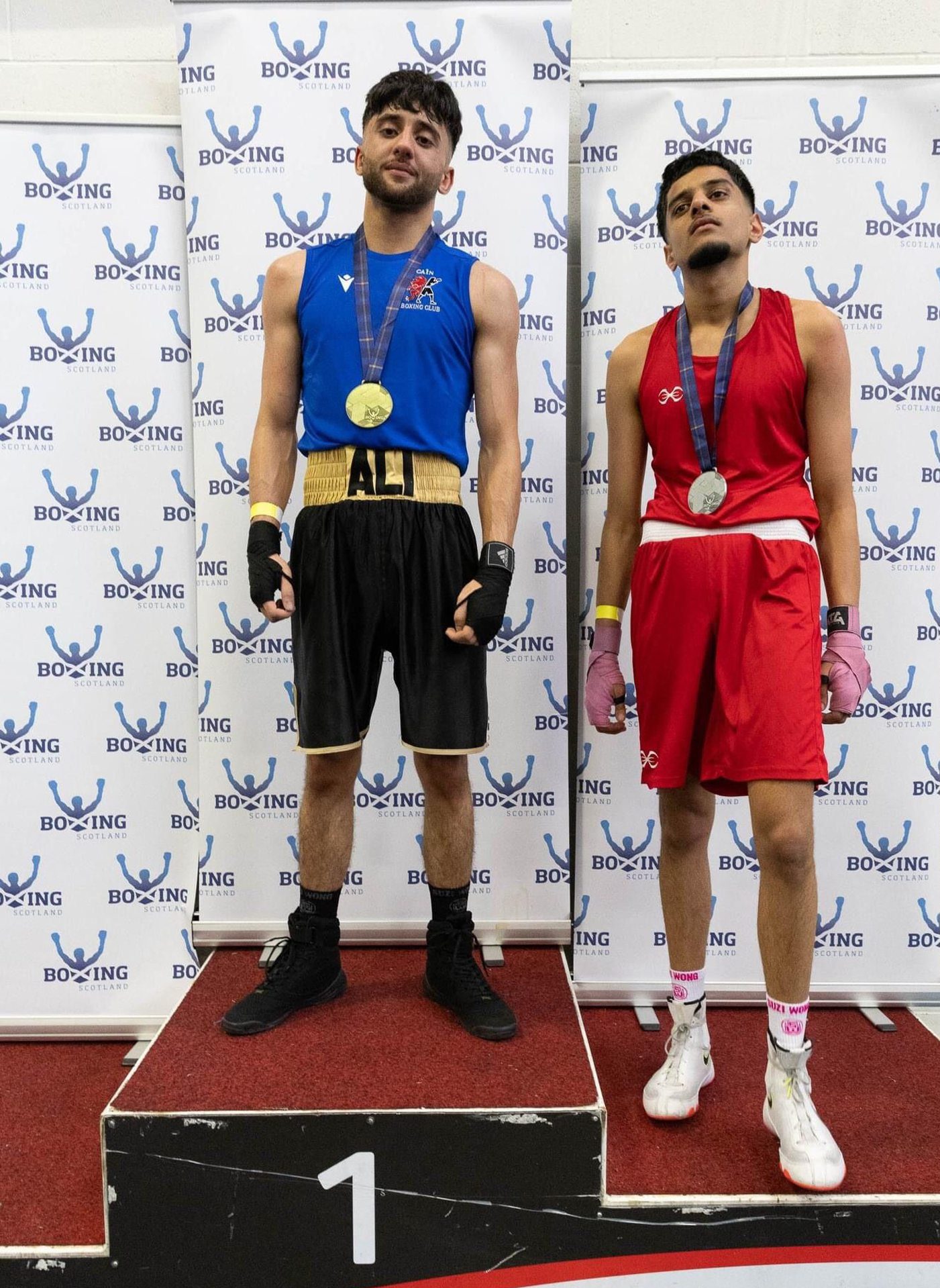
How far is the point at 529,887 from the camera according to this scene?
279 cm

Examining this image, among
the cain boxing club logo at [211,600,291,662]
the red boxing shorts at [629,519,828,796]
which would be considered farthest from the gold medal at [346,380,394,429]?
the cain boxing club logo at [211,600,291,662]

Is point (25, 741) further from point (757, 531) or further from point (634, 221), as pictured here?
point (634, 221)

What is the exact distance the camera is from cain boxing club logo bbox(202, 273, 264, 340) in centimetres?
269

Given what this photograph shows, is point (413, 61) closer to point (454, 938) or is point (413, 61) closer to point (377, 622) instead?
point (377, 622)

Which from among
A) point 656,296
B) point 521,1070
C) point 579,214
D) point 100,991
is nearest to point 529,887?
point 521,1070

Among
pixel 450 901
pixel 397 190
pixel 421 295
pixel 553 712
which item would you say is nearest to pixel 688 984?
pixel 450 901

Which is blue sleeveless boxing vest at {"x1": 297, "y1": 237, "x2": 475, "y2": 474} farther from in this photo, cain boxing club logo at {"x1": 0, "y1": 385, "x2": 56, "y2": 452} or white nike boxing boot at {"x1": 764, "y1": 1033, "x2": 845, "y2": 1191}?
white nike boxing boot at {"x1": 764, "y1": 1033, "x2": 845, "y2": 1191}

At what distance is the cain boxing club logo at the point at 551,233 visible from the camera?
2.67 m

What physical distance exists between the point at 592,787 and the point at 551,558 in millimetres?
682

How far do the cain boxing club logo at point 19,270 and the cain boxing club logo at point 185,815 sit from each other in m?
1.52

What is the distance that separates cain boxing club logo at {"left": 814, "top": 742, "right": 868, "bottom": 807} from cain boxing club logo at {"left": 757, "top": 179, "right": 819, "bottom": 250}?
4.76 ft

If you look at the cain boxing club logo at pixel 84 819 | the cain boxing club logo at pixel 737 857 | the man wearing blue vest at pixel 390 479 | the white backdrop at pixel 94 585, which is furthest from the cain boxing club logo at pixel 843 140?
the cain boxing club logo at pixel 84 819

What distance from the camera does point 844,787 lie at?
277cm

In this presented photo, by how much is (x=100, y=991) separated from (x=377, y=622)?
5.29ft
